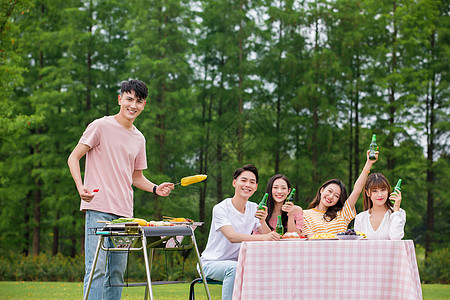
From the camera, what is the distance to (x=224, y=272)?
4.05 m

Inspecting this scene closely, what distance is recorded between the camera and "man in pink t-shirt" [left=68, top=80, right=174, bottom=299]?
12.2 ft

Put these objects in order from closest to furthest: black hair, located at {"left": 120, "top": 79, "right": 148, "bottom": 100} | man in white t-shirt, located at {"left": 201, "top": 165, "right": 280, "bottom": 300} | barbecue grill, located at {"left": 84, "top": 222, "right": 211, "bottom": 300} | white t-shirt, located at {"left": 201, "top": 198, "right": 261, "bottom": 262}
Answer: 1. barbecue grill, located at {"left": 84, "top": 222, "right": 211, "bottom": 300}
2. black hair, located at {"left": 120, "top": 79, "right": 148, "bottom": 100}
3. man in white t-shirt, located at {"left": 201, "top": 165, "right": 280, "bottom": 300}
4. white t-shirt, located at {"left": 201, "top": 198, "right": 261, "bottom": 262}

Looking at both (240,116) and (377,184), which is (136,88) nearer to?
(377,184)

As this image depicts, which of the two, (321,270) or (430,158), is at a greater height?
(430,158)

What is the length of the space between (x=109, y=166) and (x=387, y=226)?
208cm

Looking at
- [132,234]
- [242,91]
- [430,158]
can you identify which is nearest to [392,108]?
[430,158]

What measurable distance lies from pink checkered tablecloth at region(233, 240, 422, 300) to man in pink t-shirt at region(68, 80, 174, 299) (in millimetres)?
949

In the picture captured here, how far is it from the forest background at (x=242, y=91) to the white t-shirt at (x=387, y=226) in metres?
10.7

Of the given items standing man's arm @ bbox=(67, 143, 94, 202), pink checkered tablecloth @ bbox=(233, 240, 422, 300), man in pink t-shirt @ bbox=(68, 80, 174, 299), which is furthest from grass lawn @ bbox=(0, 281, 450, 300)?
pink checkered tablecloth @ bbox=(233, 240, 422, 300)

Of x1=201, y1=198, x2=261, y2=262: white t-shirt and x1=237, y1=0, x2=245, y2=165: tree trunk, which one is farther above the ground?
x1=237, y1=0, x2=245, y2=165: tree trunk

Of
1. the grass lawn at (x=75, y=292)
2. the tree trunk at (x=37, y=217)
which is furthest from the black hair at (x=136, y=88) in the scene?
the tree trunk at (x=37, y=217)

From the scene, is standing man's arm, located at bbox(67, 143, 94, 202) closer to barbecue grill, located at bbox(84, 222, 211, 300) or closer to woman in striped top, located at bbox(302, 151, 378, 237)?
barbecue grill, located at bbox(84, 222, 211, 300)

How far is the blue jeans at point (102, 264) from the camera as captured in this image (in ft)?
12.0

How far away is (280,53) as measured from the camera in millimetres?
16406
